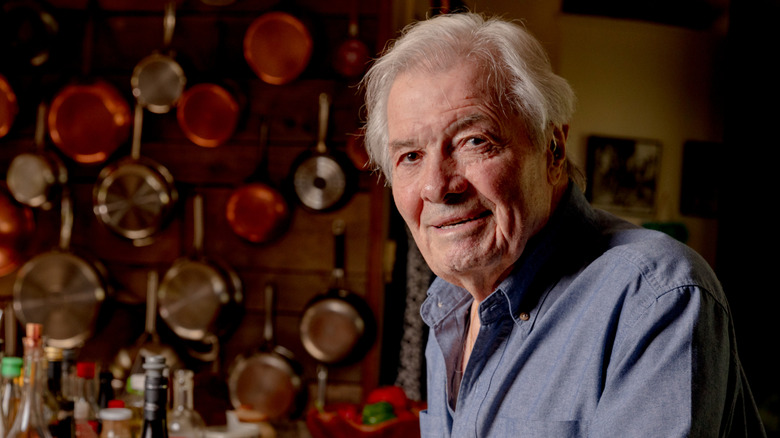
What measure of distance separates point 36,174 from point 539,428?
279 centimetres

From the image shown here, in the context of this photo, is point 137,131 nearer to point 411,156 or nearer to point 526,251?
point 411,156

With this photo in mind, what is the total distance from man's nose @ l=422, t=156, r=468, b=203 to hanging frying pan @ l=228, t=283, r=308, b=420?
6.55ft

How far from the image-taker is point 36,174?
3.16 meters

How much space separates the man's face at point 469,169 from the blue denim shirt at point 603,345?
0.06 metres

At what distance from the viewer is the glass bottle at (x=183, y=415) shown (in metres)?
1.60

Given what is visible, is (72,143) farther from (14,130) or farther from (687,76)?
(687,76)

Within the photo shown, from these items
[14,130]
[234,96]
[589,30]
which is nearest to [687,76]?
[589,30]

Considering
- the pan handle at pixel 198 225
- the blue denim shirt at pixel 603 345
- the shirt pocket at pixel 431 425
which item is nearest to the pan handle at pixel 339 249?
the pan handle at pixel 198 225

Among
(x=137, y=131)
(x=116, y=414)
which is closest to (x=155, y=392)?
(x=116, y=414)

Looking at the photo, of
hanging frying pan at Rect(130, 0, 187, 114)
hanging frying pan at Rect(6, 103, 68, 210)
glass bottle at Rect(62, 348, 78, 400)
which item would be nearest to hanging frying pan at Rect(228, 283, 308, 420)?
hanging frying pan at Rect(130, 0, 187, 114)

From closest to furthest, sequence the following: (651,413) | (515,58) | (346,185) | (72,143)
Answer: (651,413), (515,58), (346,185), (72,143)

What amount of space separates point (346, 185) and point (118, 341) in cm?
117

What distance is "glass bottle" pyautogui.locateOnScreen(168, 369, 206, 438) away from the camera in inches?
63.0

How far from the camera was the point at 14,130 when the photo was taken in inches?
128
